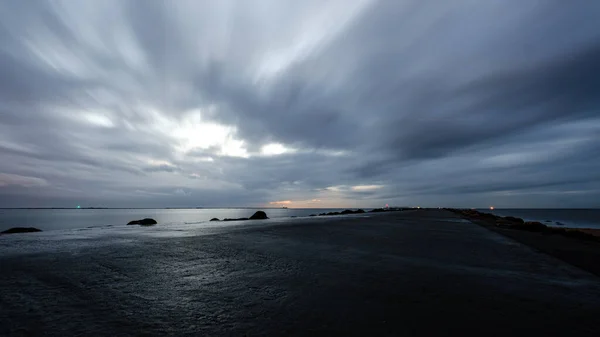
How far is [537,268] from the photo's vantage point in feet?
26.1

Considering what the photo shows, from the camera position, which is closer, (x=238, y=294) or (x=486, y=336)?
(x=486, y=336)

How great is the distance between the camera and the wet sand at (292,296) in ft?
12.5

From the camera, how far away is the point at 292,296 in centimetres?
511

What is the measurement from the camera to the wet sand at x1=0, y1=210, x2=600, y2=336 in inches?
149

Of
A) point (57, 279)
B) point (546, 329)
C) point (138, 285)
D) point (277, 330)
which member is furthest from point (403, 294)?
point (57, 279)

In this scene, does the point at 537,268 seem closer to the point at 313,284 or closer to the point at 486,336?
the point at 486,336

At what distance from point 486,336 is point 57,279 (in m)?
8.98

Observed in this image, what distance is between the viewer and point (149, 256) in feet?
30.3

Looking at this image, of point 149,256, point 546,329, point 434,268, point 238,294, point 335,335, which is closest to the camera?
point 335,335

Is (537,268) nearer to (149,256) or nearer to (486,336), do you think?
(486,336)

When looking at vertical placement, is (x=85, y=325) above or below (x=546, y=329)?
above

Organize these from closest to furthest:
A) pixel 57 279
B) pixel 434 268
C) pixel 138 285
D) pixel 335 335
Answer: pixel 335 335 < pixel 138 285 < pixel 57 279 < pixel 434 268

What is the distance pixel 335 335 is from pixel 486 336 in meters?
2.13

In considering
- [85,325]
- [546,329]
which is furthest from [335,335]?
[85,325]
